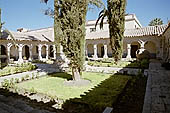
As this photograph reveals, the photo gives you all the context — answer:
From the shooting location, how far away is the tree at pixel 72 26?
7.02 m

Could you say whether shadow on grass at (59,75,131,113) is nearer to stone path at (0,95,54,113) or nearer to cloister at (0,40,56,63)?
stone path at (0,95,54,113)

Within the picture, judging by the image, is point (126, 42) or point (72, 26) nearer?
point (72, 26)

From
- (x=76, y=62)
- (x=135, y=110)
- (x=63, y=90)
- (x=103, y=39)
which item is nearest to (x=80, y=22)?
(x=76, y=62)

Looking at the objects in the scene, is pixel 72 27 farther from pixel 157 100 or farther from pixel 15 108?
pixel 157 100

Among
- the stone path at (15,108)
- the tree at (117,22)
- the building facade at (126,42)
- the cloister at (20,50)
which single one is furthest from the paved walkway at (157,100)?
the cloister at (20,50)

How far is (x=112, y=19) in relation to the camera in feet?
45.0

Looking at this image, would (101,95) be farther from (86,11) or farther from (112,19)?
(112,19)

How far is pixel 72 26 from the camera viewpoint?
7094 millimetres

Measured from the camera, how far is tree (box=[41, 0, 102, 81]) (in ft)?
23.0

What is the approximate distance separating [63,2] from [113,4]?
796 cm

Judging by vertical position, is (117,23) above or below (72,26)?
above

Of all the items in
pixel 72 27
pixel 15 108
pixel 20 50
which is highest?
pixel 72 27

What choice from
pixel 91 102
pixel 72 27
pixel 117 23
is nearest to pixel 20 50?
pixel 117 23

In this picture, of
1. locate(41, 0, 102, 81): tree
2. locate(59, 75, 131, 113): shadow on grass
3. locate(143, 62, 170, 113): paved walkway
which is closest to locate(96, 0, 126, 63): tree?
locate(41, 0, 102, 81): tree
